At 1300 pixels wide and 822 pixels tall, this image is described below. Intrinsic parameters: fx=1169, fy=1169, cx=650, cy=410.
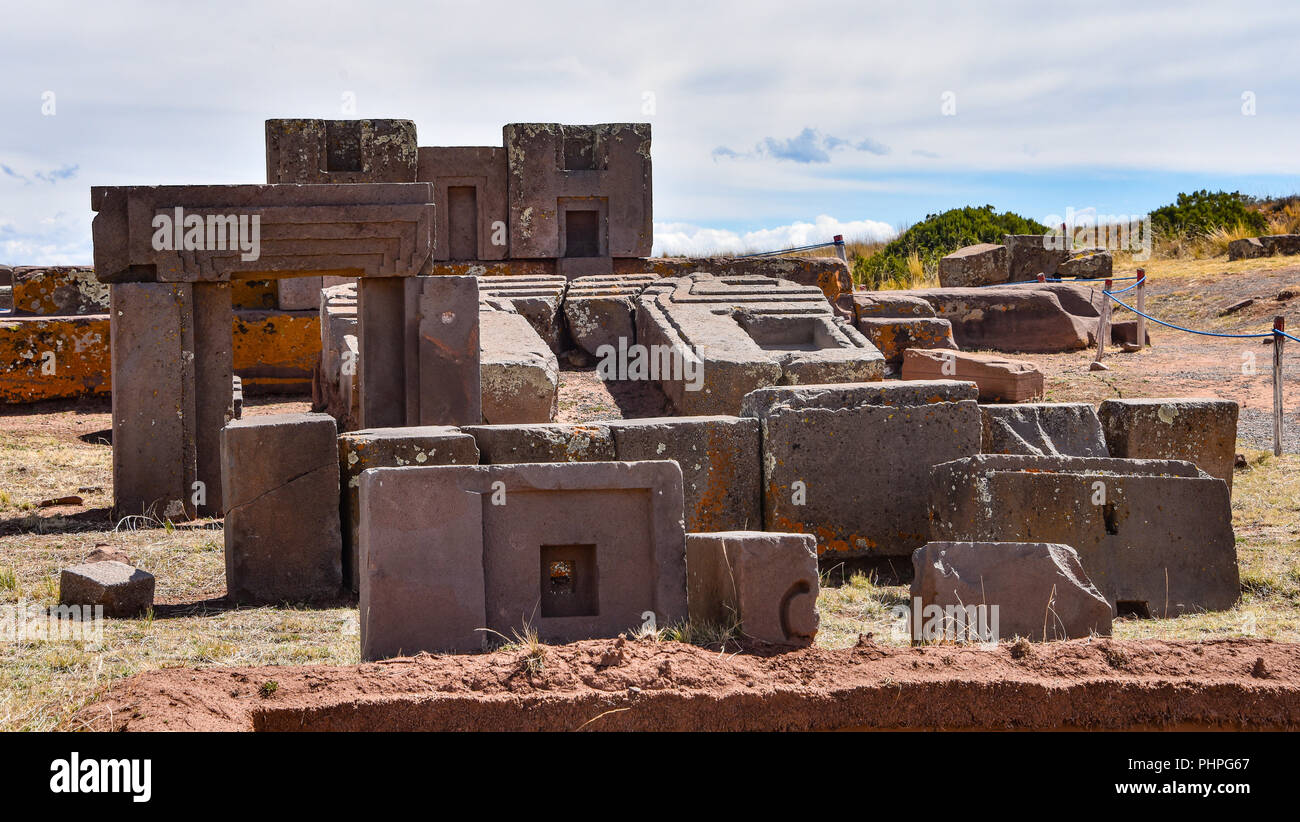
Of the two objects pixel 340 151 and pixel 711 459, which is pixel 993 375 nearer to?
pixel 711 459

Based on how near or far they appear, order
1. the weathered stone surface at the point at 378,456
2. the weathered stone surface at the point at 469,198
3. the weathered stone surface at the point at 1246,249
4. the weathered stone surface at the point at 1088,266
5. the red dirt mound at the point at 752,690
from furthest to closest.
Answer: the weathered stone surface at the point at 1246,249 → the weathered stone surface at the point at 1088,266 → the weathered stone surface at the point at 469,198 → the weathered stone surface at the point at 378,456 → the red dirt mound at the point at 752,690

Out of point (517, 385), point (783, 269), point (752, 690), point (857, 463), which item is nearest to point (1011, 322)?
point (783, 269)

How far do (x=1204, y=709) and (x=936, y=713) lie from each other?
3.01 feet

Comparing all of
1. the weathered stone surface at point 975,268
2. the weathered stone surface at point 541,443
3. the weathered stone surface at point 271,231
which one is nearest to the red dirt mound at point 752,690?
the weathered stone surface at point 541,443

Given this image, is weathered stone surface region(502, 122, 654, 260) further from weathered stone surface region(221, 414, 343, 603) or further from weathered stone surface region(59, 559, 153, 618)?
weathered stone surface region(59, 559, 153, 618)

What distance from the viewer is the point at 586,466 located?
4.86 m

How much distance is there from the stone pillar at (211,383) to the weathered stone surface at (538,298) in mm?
3191

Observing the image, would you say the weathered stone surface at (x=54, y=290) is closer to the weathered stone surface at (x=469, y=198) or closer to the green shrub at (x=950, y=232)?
the weathered stone surface at (x=469, y=198)

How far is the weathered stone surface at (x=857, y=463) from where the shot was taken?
6.68m

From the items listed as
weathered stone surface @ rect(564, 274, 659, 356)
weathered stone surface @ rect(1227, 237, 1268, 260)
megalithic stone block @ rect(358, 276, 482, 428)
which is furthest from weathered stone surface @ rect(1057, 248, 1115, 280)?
megalithic stone block @ rect(358, 276, 482, 428)

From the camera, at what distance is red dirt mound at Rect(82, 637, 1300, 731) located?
3764mm

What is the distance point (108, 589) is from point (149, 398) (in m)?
2.81

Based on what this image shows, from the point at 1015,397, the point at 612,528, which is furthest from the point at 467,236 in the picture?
the point at 612,528

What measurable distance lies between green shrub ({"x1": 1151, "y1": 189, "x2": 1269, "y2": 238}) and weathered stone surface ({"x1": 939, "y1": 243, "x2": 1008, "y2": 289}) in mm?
6839
